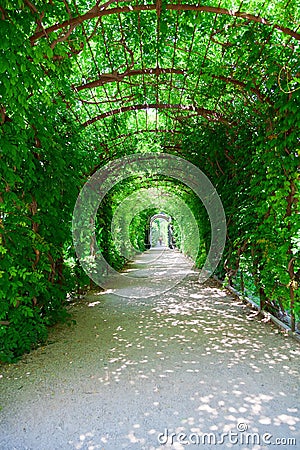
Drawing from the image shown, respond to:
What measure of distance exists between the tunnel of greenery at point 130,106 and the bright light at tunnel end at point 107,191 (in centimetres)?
73

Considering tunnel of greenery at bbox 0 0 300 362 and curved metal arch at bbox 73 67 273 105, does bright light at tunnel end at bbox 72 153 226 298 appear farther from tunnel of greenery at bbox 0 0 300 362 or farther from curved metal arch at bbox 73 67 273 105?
curved metal arch at bbox 73 67 273 105

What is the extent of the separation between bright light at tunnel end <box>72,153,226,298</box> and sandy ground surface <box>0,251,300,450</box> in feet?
5.98

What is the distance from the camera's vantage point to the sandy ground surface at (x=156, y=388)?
6.61 ft

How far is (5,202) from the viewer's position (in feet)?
9.36

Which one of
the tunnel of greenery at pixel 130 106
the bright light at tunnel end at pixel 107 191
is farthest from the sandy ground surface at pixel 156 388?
the bright light at tunnel end at pixel 107 191

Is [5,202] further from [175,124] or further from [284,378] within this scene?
[175,124]

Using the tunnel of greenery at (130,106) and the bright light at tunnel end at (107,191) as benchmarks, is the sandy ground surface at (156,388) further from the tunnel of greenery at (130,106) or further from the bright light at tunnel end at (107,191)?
the bright light at tunnel end at (107,191)

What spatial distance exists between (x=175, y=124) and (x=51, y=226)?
3.67 metres

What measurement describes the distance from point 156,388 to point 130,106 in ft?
14.3

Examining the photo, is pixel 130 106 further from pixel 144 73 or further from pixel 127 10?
pixel 127 10

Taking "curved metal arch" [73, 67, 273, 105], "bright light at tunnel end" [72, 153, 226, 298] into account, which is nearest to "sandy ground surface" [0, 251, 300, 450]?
"bright light at tunnel end" [72, 153, 226, 298]

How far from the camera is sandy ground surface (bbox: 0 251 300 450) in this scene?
79.4 inches

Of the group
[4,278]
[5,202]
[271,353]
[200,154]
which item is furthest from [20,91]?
[200,154]

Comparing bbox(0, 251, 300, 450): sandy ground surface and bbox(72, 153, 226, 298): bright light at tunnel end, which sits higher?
bbox(72, 153, 226, 298): bright light at tunnel end
